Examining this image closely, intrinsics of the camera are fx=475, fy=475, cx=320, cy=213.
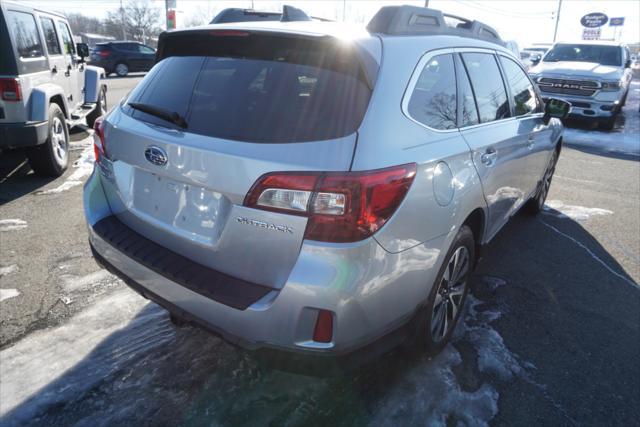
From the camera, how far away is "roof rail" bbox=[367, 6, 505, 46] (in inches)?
95.9

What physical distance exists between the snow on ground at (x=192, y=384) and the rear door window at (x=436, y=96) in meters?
1.37

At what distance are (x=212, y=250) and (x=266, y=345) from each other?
468 mm

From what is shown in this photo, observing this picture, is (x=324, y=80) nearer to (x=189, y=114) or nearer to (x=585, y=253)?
(x=189, y=114)

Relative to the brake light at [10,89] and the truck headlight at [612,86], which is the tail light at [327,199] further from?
the truck headlight at [612,86]

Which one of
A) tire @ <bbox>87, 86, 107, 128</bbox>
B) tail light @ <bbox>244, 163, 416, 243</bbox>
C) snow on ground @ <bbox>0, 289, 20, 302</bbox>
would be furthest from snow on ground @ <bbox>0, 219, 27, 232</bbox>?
tire @ <bbox>87, 86, 107, 128</bbox>

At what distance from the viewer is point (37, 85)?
5418 mm

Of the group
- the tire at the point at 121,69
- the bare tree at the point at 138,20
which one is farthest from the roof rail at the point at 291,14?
the bare tree at the point at 138,20

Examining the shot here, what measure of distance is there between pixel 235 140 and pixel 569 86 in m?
12.1

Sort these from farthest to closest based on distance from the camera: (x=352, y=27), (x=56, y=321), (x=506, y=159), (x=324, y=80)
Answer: (x=506, y=159) < (x=56, y=321) < (x=352, y=27) < (x=324, y=80)

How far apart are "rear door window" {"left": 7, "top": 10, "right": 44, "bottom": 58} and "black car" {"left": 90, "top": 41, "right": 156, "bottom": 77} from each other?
62.0 feet

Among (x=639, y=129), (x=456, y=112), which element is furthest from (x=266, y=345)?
(x=639, y=129)

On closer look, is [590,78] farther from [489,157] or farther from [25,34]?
[25,34]

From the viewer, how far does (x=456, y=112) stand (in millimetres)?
2666

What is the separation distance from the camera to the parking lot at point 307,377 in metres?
2.34
